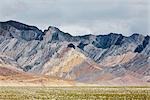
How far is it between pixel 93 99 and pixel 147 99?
8492mm

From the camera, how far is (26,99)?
7088cm

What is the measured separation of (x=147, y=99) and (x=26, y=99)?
17517mm

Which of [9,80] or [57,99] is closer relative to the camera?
[57,99]

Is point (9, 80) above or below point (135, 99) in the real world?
above

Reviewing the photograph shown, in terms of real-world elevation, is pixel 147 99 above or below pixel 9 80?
below

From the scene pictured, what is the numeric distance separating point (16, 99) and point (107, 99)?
45.3ft

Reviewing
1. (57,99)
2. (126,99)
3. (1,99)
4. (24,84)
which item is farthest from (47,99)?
(24,84)

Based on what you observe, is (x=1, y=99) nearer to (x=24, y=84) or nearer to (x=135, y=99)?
(x=135, y=99)

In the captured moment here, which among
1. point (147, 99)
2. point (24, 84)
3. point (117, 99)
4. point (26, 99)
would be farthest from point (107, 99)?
point (24, 84)

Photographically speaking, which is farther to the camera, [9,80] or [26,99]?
[9,80]

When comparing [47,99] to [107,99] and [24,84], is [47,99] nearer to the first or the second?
[107,99]

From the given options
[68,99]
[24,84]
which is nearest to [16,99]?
[68,99]

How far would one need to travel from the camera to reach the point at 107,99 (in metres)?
75.1

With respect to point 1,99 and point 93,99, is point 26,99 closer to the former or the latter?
point 1,99
